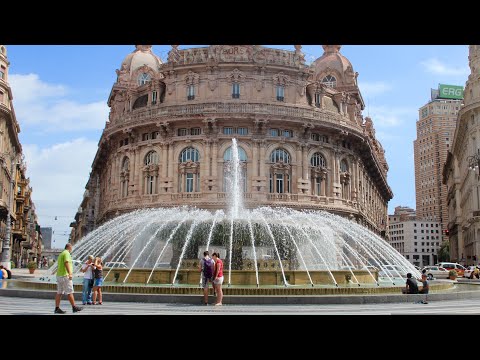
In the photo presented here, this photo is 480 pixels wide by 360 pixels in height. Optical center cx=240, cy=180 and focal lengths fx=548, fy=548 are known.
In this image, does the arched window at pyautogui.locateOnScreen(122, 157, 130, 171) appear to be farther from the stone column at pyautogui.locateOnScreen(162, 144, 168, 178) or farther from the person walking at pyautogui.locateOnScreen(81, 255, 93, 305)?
the person walking at pyautogui.locateOnScreen(81, 255, 93, 305)

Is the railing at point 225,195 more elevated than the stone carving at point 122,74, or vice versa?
the stone carving at point 122,74

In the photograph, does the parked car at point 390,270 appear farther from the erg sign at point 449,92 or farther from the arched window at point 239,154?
the erg sign at point 449,92

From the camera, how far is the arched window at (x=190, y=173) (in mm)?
45969

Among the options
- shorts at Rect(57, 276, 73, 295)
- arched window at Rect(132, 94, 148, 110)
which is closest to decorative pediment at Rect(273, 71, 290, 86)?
arched window at Rect(132, 94, 148, 110)

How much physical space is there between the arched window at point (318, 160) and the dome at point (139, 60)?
2151 cm

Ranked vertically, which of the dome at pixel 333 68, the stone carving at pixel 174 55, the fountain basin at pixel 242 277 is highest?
the dome at pixel 333 68

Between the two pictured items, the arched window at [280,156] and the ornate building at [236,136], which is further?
the arched window at [280,156]

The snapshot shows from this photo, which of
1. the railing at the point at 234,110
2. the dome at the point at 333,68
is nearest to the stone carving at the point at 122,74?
the railing at the point at 234,110
